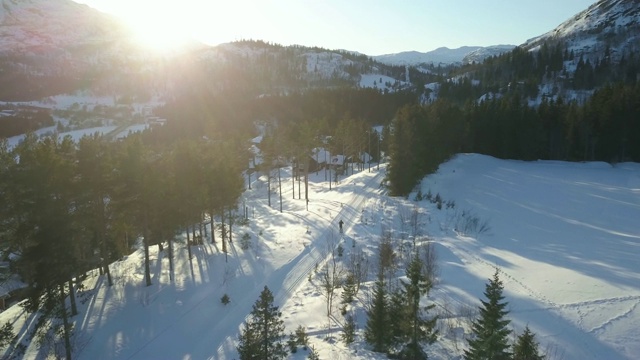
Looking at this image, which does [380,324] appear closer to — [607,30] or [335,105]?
[335,105]

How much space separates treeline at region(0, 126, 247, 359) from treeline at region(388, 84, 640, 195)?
32146 mm

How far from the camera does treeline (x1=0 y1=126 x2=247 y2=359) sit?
17750 millimetres

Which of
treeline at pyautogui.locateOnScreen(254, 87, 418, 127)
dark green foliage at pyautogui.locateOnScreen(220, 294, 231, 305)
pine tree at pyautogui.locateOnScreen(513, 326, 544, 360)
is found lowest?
dark green foliage at pyautogui.locateOnScreen(220, 294, 231, 305)

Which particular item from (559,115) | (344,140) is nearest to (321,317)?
(344,140)

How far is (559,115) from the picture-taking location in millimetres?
66375

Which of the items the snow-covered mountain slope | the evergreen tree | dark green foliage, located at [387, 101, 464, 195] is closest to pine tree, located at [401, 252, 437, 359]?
the evergreen tree

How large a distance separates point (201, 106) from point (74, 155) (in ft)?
387

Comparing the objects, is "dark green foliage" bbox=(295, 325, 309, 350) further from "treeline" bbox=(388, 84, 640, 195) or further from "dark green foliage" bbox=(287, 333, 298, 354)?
"treeline" bbox=(388, 84, 640, 195)

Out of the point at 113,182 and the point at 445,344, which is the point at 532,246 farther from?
the point at 113,182

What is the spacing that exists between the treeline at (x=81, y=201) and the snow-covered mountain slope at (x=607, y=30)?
159036 millimetres

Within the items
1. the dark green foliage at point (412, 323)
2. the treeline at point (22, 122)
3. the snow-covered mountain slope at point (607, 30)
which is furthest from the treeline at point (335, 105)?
the dark green foliage at point (412, 323)

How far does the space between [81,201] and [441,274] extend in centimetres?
2240

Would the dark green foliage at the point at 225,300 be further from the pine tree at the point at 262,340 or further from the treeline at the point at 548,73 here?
the treeline at the point at 548,73

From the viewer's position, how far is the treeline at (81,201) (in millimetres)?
17750
